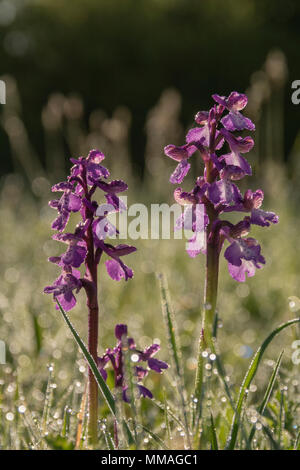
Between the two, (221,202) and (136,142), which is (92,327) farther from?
(136,142)

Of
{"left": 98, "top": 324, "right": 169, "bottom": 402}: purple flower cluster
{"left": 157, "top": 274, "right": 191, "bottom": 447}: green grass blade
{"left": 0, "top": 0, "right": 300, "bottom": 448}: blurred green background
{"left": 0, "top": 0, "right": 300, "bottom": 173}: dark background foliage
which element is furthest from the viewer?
{"left": 0, "top": 0, "right": 300, "bottom": 173}: dark background foliage

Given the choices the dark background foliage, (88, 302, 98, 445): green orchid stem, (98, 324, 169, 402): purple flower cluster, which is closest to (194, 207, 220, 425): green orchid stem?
(98, 324, 169, 402): purple flower cluster

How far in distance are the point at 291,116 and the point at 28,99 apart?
14.2 ft

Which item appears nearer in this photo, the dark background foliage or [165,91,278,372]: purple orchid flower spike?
[165,91,278,372]: purple orchid flower spike

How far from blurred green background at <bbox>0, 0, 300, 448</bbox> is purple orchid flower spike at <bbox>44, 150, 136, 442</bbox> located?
10.0 inches

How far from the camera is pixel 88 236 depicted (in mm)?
1271

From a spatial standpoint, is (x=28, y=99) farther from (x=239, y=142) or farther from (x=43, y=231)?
(x=239, y=142)

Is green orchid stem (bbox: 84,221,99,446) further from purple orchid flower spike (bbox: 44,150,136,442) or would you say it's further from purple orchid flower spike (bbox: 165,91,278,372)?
purple orchid flower spike (bbox: 165,91,278,372)

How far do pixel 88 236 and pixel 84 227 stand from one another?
1.1 inches

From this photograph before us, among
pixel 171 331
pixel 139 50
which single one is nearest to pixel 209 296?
pixel 171 331

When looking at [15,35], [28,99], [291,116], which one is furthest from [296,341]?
[15,35]

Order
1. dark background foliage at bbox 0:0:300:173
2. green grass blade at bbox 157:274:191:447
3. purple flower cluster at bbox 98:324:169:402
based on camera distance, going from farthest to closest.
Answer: dark background foliage at bbox 0:0:300:173 → purple flower cluster at bbox 98:324:169:402 → green grass blade at bbox 157:274:191:447

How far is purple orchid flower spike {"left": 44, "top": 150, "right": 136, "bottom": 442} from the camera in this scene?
1.24 m

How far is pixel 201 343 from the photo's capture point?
4.25 ft
